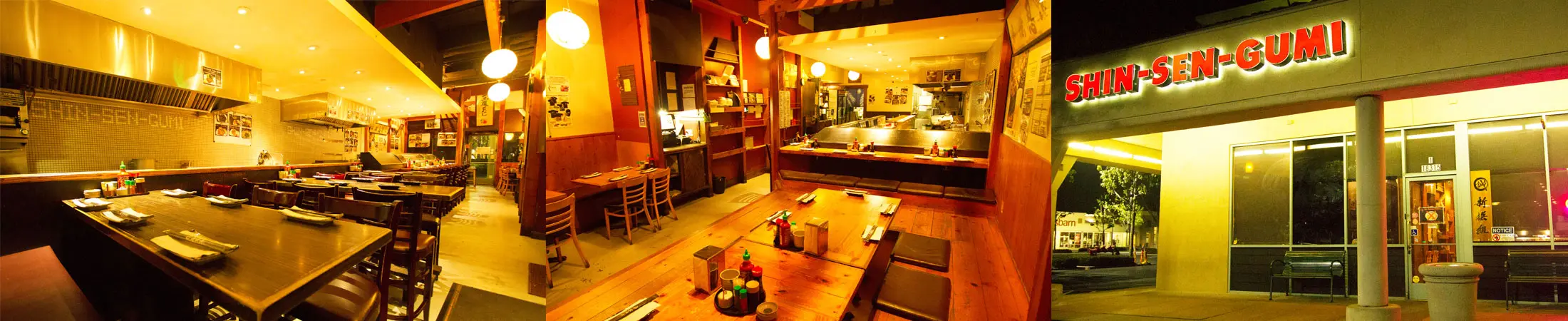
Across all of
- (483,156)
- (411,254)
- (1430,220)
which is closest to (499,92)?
(483,156)

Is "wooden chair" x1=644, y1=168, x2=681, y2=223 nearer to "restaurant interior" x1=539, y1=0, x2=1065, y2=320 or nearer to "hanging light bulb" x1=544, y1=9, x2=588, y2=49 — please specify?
"restaurant interior" x1=539, y1=0, x2=1065, y2=320

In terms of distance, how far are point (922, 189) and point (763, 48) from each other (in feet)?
10.6

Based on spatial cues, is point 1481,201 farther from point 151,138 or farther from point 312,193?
point 312,193

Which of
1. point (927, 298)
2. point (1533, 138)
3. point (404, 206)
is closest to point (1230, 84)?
point (1533, 138)

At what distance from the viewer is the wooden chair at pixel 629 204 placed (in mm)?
1759

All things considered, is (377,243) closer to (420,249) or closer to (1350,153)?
(420,249)

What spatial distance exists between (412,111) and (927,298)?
9.13ft

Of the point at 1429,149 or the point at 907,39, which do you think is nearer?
the point at 1429,149

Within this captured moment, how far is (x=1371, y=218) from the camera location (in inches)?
73.2

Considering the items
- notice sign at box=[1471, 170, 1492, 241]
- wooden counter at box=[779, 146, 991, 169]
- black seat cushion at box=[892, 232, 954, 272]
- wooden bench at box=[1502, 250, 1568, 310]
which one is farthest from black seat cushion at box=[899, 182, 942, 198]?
wooden bench at box=[1502, 250, 1568, 310]

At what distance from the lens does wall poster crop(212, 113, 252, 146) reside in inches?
70.3

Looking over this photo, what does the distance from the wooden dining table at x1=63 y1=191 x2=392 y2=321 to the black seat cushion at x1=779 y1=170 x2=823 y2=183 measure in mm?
3724

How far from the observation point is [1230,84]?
240 cm

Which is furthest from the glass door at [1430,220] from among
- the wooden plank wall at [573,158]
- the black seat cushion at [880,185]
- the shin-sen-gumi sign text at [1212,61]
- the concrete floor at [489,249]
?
the concrete floor at [489,249]
